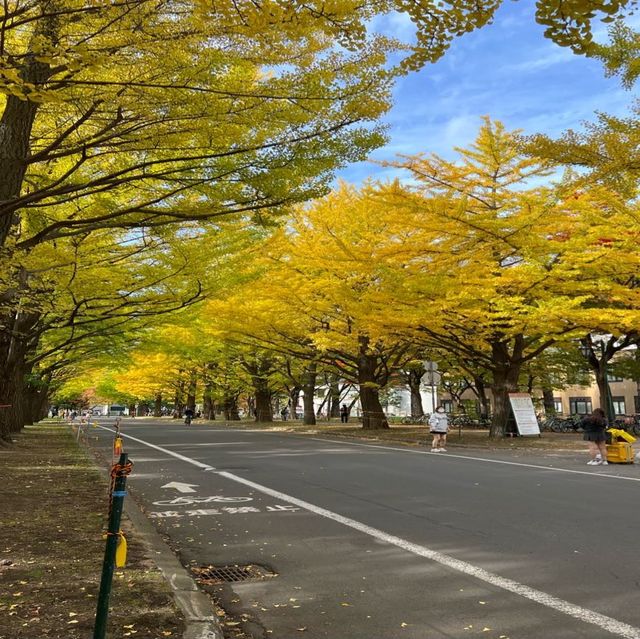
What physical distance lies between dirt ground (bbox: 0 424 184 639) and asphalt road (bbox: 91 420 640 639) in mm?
666

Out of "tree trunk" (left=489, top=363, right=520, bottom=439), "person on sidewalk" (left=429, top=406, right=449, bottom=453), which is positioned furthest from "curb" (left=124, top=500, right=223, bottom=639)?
"tree trunk" (left=489, top=363, right=520, bottom=439)

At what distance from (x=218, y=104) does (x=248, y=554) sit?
4644mm

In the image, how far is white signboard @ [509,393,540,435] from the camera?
20.7m

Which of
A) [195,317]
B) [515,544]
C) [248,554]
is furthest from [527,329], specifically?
[248,554]

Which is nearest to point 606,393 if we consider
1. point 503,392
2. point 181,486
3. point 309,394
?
point 503,392

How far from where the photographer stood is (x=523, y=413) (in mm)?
20891

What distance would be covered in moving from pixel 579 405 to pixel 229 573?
56.7 m

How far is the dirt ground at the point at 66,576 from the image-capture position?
3711 mm

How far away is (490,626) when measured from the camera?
3988mm

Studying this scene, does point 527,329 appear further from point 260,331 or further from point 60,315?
point 60,315

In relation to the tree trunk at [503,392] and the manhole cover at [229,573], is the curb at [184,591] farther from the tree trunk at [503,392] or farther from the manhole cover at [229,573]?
the tree trunk at [503,392]

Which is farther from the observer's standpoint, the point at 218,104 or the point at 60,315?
the point at 60,315

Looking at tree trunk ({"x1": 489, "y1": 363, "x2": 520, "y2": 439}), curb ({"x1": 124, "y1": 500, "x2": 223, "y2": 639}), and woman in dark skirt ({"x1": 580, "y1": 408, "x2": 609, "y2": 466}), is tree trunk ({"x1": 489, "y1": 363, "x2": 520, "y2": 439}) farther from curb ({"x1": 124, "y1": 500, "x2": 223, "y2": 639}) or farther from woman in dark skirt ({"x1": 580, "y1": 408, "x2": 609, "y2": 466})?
curb ({"x1": 124, "y1": 500, "x2": 223, "y2": 639})

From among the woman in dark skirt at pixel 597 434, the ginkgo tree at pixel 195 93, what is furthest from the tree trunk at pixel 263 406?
the ginkgo tree at pixel 195 93
